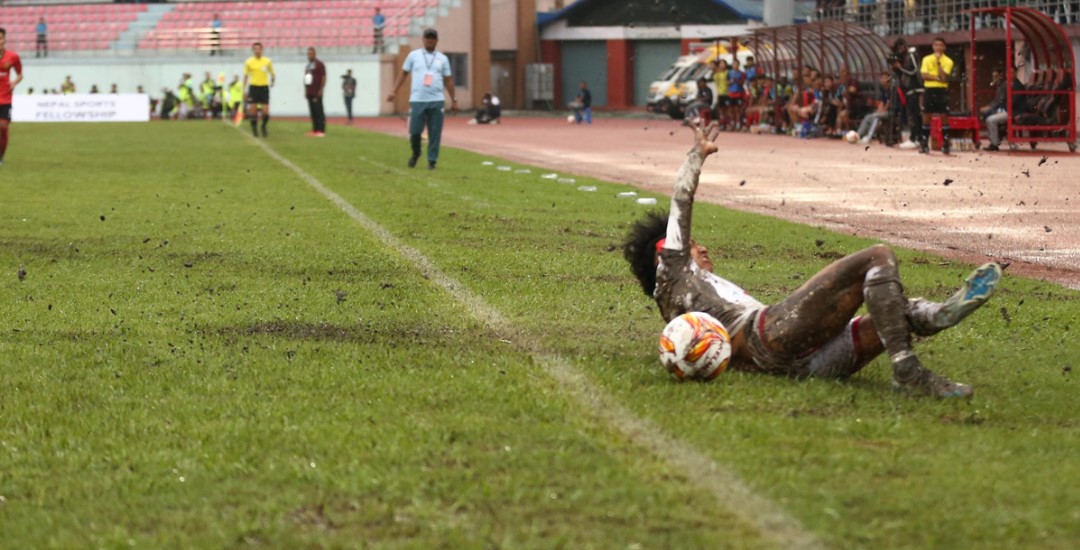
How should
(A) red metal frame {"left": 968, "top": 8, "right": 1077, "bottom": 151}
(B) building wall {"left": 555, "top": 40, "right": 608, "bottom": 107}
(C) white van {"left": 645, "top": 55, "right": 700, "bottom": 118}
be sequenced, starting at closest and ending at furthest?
(A) red metal frame {"left": 968, "top": 8, "right": 1077, "bottom": 151} < (C) white van {"left": 645, "top": 55, "right": 700, "bottom": 118} < (B) building wall {"left": 555, "top": 40, "right": 608, "bottom": 107}

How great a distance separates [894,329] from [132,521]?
122 inches

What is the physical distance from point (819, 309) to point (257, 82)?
1169 inches

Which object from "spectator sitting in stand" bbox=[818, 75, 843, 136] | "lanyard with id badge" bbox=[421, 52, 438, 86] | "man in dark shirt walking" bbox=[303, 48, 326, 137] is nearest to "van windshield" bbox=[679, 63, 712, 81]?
"spectator sitting in stand" bbox=[818, 75, 843, 136]

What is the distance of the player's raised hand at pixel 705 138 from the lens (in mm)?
7000

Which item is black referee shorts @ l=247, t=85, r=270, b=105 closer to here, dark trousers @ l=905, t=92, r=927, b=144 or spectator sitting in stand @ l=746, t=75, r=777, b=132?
spectator sitting in stand @ l=746, t=75, r=777, b=132

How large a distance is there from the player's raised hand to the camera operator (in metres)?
20.8

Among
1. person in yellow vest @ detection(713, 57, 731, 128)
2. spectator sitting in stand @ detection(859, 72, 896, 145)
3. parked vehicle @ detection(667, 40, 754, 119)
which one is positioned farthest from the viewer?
parked vehicle @ detection(667, 40, 754, 119)

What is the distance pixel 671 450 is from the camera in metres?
5.23

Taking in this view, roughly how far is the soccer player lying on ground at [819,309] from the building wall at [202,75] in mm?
56328

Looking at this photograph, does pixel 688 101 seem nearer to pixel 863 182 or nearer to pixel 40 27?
pixel 40 27

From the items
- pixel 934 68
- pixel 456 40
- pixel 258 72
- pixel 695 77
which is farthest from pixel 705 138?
pixel 456 40

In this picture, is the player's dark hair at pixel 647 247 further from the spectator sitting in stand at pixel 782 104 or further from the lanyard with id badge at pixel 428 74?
the spectator sitting in stand at pixel 782 104

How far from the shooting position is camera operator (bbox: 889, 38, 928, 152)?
27.7 metres

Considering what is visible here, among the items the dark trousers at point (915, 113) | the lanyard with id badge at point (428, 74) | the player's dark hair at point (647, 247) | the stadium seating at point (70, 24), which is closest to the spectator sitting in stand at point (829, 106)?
the dark trousers at point (915, 113)
